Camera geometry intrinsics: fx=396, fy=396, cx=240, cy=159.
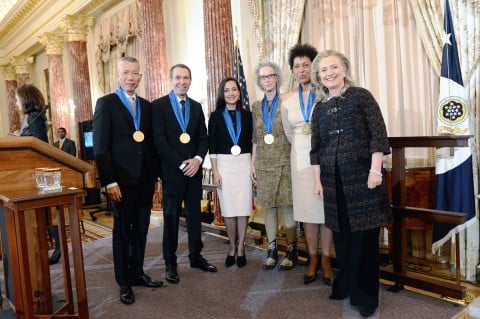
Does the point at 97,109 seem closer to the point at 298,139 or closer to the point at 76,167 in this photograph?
the point at 76,167

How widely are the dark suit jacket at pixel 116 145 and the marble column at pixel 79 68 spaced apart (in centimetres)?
672

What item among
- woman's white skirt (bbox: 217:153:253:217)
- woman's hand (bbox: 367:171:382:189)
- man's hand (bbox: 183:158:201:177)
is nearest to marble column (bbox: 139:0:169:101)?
woman's white skirt (bbox: 217:153:253:217)

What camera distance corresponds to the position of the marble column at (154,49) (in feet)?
19.3

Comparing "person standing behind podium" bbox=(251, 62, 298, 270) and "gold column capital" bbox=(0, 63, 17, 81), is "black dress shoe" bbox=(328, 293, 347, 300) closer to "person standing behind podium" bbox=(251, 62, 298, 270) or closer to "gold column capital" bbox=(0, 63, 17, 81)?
"person standing behind podium" bbox=(251, 62, 298, 270)

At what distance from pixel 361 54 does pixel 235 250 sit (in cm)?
248

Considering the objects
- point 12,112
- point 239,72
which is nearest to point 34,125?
point 239,72

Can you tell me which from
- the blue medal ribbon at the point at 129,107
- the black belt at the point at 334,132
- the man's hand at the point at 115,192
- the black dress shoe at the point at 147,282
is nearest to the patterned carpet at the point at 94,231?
the black dress shoe at the point at 147,282

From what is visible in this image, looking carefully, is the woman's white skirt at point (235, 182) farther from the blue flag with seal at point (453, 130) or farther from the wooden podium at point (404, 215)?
the blue flag with seal at point (453, 130)

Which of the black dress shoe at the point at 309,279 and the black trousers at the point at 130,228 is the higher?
the black trousers at the point at 130,228

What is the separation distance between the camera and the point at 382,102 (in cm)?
411

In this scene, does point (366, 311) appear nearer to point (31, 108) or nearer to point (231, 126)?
point (231, 126)

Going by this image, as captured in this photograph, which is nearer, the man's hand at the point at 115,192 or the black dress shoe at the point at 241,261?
the man's hand at the point at 115,192

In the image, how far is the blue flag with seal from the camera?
10.2ft

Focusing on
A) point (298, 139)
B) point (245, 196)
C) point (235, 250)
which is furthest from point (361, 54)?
point (235, 250)
